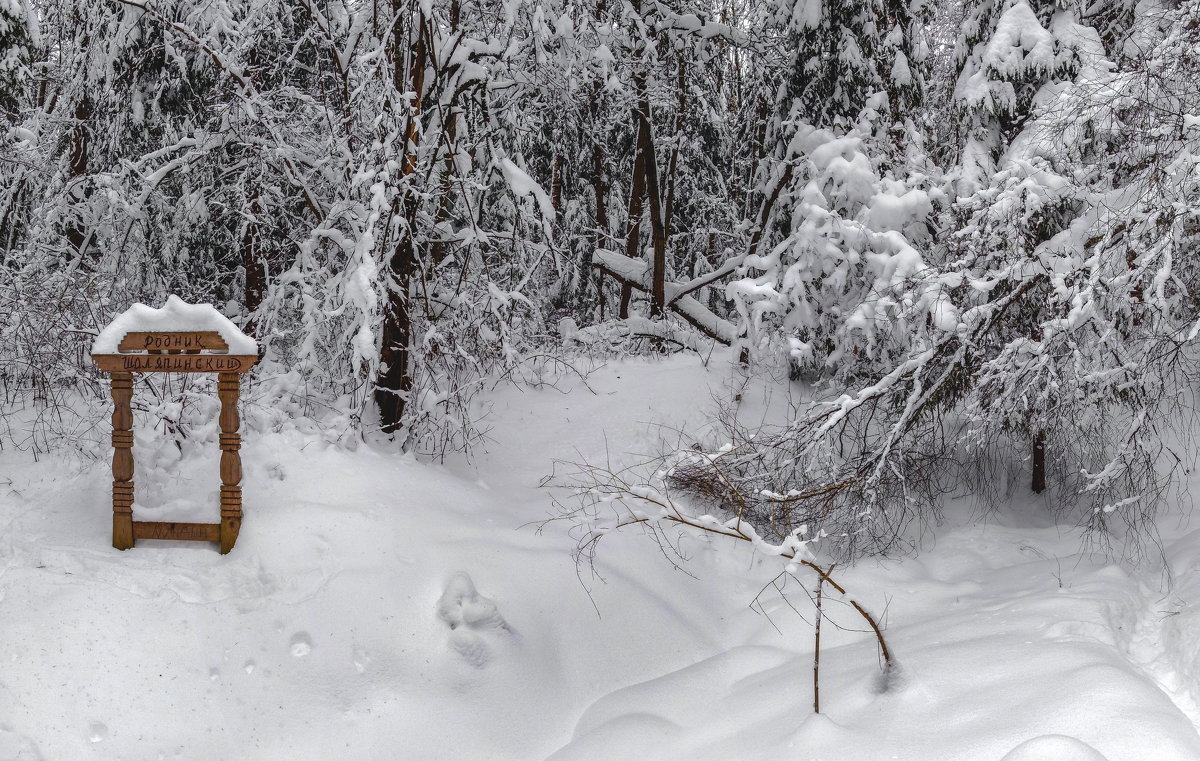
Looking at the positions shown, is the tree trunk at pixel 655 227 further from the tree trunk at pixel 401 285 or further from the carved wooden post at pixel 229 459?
the carved wooden post at pixel 229 459

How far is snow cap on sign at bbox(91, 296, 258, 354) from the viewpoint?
207 inches

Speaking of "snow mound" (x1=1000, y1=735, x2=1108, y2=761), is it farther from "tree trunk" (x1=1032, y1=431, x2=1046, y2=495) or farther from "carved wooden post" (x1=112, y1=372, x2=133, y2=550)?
"carved wooden post" (x1=112, y1=372, x2=133, y2=550)

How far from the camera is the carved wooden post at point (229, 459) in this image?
5.43 metres

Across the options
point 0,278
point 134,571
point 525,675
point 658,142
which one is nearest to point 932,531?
point 525,675

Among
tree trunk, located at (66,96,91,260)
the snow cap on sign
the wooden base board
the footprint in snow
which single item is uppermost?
tree trunk, located at (66,96,91,260)

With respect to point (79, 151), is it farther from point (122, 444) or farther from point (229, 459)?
point (229, 459)

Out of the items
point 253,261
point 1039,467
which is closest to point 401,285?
point 253,261

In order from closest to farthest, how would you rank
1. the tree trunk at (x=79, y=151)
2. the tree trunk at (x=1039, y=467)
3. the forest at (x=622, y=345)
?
the forest at (x=622, y=345)
the tree trunk at (x=1039, y=467)
the tree trunk at (x=79, y=151)

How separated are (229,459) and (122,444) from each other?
0.57 m

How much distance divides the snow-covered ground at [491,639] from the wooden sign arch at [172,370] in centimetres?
12

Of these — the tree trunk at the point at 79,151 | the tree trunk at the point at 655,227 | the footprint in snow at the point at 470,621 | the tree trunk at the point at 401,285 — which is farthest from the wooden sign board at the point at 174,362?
the tree trunk at the point at 655,227

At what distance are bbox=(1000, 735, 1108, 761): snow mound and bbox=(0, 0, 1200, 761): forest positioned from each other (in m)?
0.02

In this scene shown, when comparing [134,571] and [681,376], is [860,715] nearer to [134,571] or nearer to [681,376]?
[134,571]

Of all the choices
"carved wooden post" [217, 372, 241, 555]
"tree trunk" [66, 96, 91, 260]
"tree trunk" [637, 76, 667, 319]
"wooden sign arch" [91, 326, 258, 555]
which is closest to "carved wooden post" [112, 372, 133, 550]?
"wooden sign arch" [91, 326, 258, 555]
